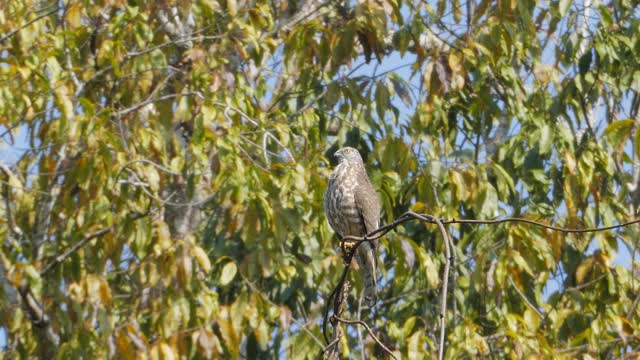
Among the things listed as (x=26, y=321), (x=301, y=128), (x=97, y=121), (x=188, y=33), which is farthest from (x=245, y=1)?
(x=26, y=321)

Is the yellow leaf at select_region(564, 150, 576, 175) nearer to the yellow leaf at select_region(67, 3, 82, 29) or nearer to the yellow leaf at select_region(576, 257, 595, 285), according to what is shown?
the yellow leaf at select_region(576, 257, 595, 285)

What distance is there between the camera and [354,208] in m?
5.67

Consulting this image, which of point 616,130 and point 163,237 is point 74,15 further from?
point 616,130

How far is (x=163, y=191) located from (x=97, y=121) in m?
1.59

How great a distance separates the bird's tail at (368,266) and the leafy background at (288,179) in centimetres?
27

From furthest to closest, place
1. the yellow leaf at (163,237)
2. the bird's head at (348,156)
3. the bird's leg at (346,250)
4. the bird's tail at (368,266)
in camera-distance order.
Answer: the yellow leaf at (163,237)
the bird's head at (348,156)
the bird's tail at (368,266)
the bird's leg at (346,250)

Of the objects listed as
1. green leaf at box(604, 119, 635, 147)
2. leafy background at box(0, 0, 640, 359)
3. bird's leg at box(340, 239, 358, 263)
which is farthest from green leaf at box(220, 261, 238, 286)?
green leaf at box(604, 119, 635, 147)

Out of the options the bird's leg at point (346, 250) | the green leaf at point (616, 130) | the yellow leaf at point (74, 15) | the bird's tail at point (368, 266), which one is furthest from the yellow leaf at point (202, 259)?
the green leaf at point (616, 130)

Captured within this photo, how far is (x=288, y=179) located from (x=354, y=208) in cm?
52

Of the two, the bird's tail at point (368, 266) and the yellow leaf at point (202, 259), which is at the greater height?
the yellow leaf at point (202, 259)

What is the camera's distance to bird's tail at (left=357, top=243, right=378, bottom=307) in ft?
18.0

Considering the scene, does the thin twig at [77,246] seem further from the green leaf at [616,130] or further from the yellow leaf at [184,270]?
the green leaf at [616,130]

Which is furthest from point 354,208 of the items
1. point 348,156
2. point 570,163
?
point 570,163

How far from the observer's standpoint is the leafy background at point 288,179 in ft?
20.2
